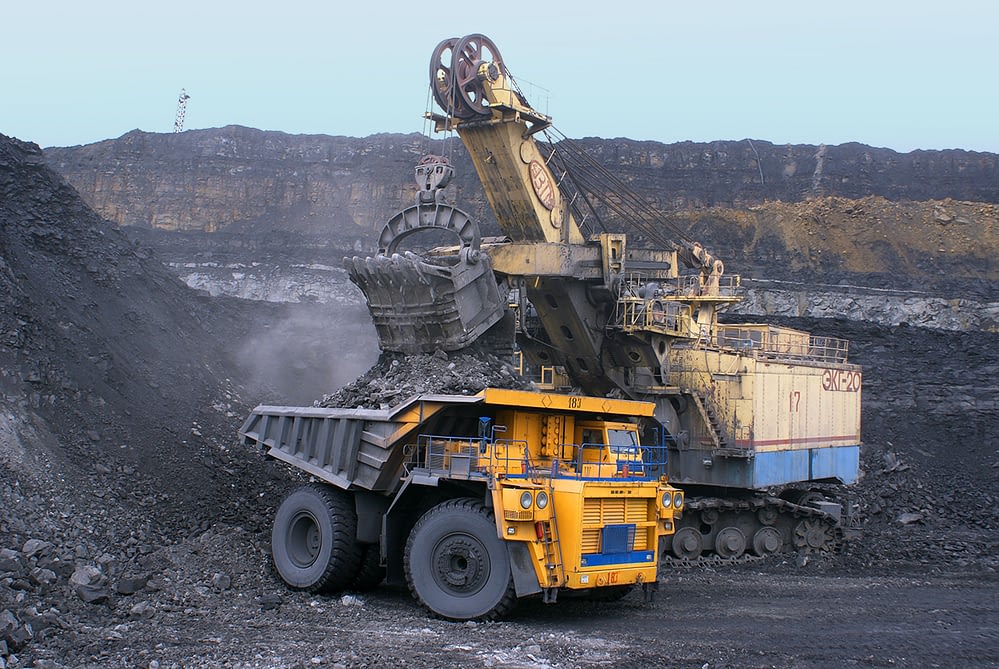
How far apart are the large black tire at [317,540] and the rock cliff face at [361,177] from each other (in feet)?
89.6

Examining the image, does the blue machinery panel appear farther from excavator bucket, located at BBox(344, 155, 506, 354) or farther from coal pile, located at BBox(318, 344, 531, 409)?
excavator bucket, located at BBox(344, 155, 506, 354)

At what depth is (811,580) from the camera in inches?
541

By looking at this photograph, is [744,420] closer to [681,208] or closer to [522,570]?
[522,570]

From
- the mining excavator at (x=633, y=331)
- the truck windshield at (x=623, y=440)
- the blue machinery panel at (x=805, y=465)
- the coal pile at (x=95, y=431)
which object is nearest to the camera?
the coal pile at (x=95, y=431)

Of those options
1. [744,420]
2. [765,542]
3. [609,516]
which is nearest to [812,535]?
[765,542]

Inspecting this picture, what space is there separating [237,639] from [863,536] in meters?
12.5

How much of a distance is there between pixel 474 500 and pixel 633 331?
6.38 meters

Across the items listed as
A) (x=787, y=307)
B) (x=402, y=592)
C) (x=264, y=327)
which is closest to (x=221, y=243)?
(x=264, y=327)

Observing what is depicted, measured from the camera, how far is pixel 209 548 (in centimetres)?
1166

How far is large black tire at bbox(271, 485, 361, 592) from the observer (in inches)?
433

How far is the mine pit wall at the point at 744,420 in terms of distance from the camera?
51.3 feet

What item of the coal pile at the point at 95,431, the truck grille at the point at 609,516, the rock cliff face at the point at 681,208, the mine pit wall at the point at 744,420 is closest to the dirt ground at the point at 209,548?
the coal pile at the point at 95,431

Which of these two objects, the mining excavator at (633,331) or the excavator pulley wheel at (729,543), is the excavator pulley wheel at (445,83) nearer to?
the mining excavator at (633,331)

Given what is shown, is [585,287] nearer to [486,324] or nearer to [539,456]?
[486,324]
